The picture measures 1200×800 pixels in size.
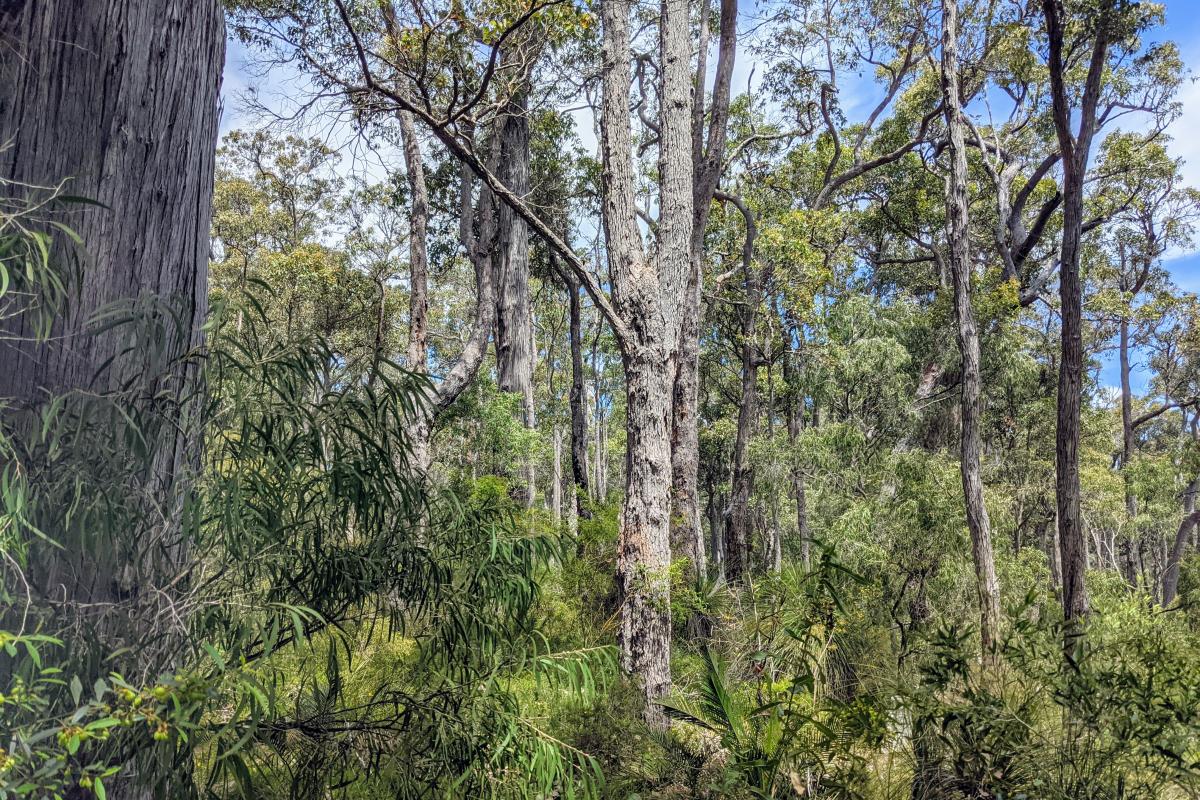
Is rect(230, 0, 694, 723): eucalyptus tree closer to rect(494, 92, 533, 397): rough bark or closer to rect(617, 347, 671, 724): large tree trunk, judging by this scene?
rect(617, 347, 671, 724): large tree trunk

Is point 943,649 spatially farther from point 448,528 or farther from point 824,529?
point 824,529

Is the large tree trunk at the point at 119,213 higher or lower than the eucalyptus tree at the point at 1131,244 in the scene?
lower

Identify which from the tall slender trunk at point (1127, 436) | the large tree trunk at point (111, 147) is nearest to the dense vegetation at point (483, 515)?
the large tree trunk at point (111, 147)

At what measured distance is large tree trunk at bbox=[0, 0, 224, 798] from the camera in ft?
5.36

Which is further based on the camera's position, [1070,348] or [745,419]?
[745,419]

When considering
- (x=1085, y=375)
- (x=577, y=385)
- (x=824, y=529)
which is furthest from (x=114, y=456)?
(x=1085, y=375)

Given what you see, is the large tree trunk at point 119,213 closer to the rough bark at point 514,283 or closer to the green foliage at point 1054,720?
the green foliage at point 1054,720

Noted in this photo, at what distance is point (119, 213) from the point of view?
1825 millimetres

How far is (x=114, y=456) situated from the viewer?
1.58 metres

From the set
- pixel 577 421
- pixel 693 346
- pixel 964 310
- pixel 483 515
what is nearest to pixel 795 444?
pixel 577 421

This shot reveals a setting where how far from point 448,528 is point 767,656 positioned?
1.43m

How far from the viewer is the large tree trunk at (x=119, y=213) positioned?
1635 mm

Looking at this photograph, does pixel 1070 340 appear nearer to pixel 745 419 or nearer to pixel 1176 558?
pixel 745 419

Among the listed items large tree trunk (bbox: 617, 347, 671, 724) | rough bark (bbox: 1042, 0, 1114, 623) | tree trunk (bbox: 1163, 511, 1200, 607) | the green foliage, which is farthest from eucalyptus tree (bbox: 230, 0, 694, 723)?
tree trunk (bbox: 1163, 511, 1200, 607)
